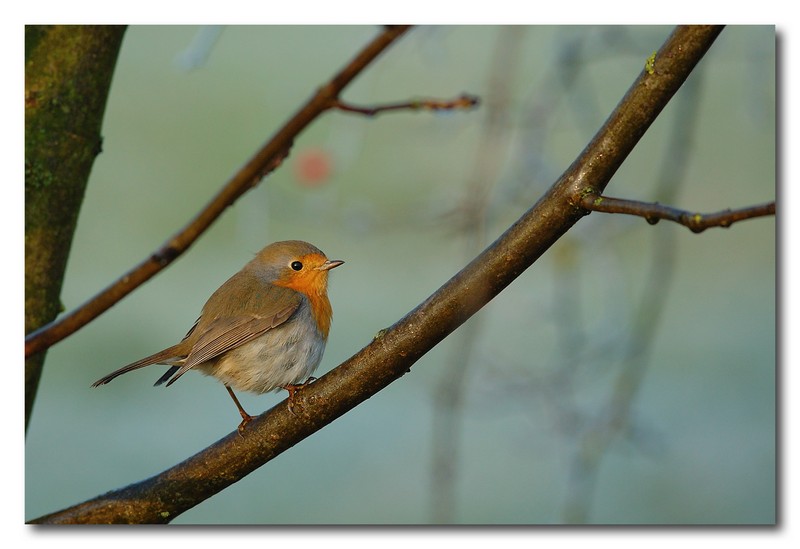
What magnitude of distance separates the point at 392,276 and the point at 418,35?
789 mm

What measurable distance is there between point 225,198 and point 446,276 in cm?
129

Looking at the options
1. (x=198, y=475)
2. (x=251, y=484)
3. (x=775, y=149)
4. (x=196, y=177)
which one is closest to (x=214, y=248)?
(x=196, y=177)

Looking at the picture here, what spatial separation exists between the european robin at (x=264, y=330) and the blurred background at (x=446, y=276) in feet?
1.43

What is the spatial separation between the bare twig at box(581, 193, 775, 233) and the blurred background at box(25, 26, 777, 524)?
1.07 m

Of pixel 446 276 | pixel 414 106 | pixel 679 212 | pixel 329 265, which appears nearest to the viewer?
pixel 679 212

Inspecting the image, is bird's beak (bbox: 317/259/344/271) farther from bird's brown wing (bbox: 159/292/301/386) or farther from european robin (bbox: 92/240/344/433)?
bird's brown wing (bbox: 159/292/301/386)

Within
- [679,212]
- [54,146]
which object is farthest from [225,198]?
[679,212]

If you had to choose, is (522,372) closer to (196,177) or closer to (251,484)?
(251,484)

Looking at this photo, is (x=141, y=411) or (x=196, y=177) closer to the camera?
(x=141, y=411)

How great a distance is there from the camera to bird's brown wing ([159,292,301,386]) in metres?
1.94

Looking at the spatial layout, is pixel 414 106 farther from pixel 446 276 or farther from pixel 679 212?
pixel 446 276

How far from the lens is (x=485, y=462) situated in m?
2.94

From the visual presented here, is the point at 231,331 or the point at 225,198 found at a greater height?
the point at 225,198

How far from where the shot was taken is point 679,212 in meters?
1.15
